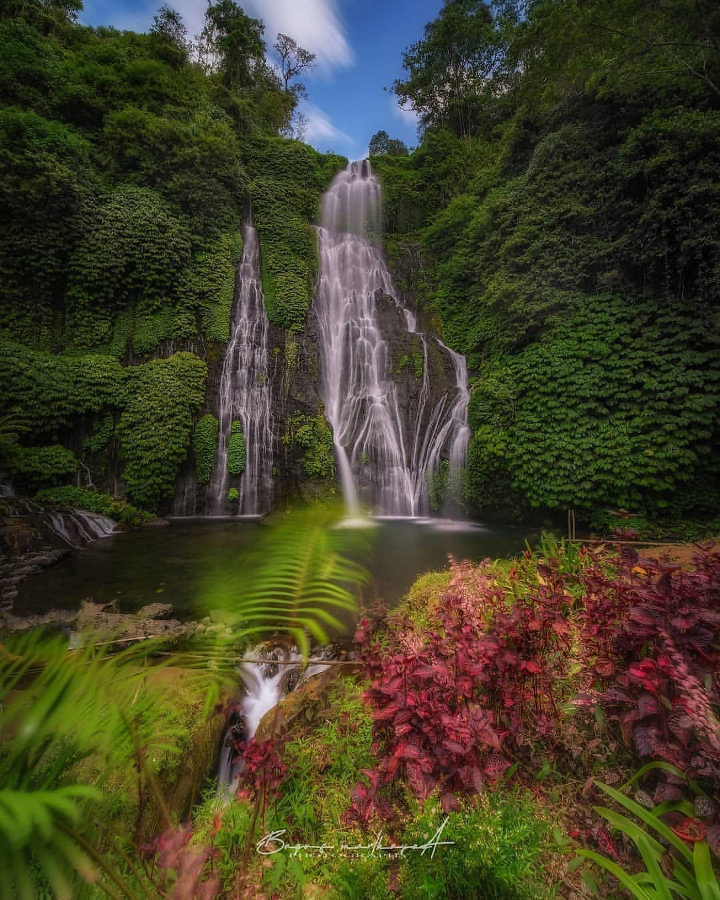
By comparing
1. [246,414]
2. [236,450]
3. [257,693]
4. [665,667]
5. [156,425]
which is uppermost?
[246,414]

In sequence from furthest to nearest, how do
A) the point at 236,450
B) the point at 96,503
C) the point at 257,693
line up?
the point at 236,450
the point at 96,503
the point at 257,693

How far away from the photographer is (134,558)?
743 centimetres

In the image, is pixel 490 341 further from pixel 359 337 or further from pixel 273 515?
pixel 273 515

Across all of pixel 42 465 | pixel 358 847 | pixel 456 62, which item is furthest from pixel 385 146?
pixel 358 847

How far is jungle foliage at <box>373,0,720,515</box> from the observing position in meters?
7.55

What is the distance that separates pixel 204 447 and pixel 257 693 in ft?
33.1

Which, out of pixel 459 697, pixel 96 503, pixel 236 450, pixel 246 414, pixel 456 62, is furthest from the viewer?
pixel 456 62

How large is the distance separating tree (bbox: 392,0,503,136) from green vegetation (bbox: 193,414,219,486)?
70.9 feet

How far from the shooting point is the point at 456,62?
20.6 m

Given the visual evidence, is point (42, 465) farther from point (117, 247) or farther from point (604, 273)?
point (604, 273)

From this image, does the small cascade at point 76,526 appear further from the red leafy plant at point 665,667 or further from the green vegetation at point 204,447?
the red leafy plant at point 665,667

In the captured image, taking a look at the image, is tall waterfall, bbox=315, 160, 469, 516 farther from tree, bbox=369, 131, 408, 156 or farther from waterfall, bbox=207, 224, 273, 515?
tree, bbox=369, 131, 408, 156

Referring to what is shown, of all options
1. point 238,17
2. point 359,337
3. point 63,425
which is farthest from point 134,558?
point 238,17

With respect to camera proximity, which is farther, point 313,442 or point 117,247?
point 117,247
